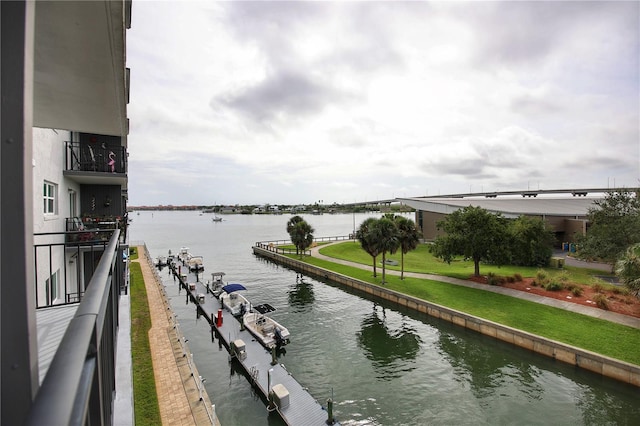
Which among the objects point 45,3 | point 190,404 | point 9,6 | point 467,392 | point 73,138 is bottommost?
point 467,392

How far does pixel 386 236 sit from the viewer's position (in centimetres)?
3058

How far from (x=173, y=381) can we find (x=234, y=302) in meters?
13.6

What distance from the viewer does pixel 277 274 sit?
42.4 metres

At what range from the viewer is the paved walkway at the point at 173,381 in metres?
11.1

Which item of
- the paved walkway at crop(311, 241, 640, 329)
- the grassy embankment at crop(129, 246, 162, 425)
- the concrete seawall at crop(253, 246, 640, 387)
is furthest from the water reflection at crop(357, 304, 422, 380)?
the grassy embankment at crop(129, 246, 162, 425)

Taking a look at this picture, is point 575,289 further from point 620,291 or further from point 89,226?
point 89,226

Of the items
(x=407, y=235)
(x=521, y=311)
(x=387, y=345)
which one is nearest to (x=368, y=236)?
(x=407, y=235)

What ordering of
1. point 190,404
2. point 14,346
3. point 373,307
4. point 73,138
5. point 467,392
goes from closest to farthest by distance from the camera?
point 14,346 < point 190,404 < point 73,138 < point 467,392 < point 373,307

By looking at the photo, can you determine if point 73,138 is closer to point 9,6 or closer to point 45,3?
point 45,3

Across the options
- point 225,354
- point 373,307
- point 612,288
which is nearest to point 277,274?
point 373,307

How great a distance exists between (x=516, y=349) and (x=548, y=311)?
440 cm

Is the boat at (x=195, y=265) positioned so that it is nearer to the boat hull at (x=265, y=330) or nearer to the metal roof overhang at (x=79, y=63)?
the boat hull at (x=265, y=330)

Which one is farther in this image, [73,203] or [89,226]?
[73,203]

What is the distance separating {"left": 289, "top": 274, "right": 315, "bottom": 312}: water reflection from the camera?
92.8ft
